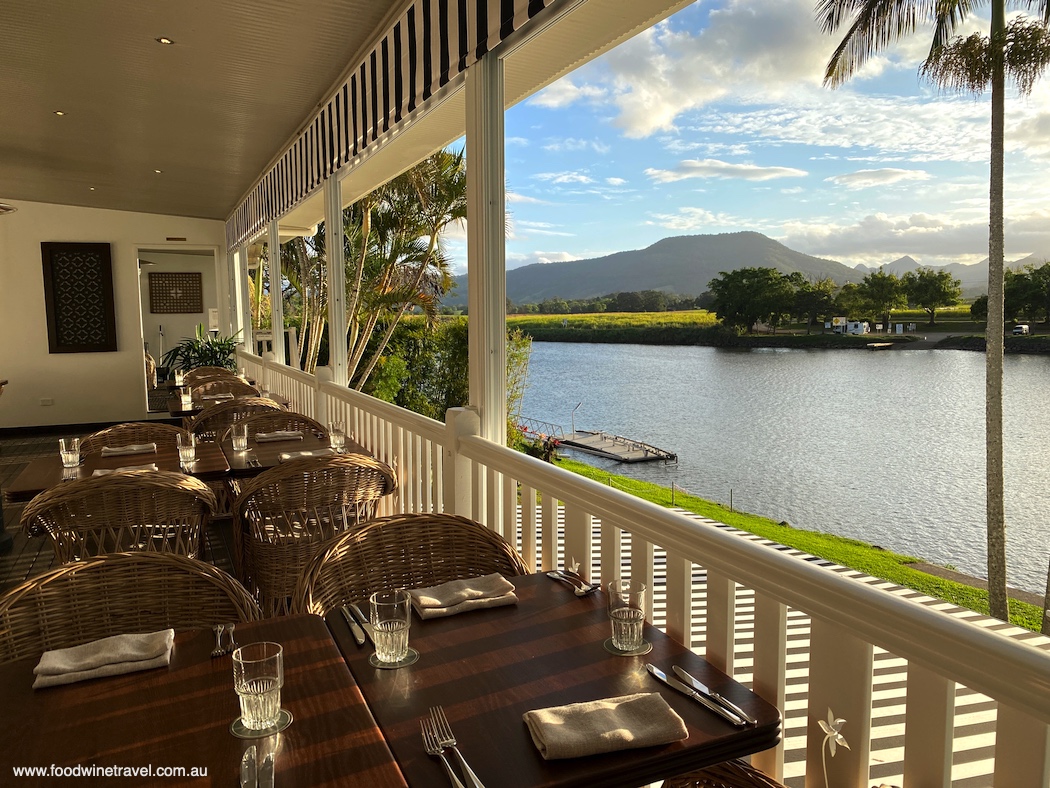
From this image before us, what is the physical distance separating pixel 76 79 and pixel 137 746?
5002 millimetres

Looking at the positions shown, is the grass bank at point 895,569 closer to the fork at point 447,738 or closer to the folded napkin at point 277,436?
the fork at point 447,738

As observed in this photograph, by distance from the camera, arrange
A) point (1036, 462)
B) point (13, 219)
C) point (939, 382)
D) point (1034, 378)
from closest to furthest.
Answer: point (1034, 378)
point (939, 382)
point (1036, 462)
point (13, 219)

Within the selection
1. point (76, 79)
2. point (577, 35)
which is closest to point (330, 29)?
point (577, 35)

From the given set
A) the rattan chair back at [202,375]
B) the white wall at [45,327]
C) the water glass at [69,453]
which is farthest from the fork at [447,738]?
the white wall at [45,327]

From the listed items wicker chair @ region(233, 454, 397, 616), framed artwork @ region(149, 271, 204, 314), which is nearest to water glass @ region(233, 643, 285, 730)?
wicker chair @ region(233, 454, 397, 616)

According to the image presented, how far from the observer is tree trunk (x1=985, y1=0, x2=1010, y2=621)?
145 centimetres

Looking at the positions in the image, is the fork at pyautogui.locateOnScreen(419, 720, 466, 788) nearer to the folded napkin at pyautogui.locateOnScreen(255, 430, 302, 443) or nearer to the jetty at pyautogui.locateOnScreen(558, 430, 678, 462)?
the folded napkin at pyautogui.locateOnScreen(255, 430, 302, 443)

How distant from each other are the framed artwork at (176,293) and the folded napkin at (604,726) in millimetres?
16141

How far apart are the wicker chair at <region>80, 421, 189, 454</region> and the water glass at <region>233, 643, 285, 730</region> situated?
2860 millimetres

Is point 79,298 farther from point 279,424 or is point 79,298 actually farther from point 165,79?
point 279,424

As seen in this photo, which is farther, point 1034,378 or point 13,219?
point 13,219

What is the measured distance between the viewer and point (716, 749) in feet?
3.91

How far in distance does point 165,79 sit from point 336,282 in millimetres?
1696

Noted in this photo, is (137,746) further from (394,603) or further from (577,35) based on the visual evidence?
(577,35)
